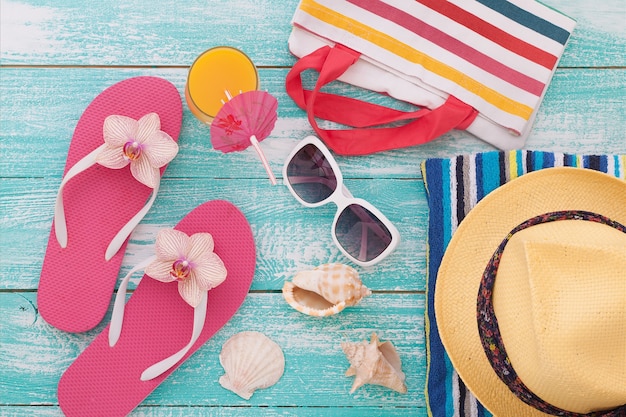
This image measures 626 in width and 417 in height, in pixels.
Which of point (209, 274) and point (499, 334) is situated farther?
point (209, 274)

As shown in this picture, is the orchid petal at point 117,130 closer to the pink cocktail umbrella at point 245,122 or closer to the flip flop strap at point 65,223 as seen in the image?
the flip flop strap at point 65,223

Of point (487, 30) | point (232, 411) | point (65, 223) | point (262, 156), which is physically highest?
point (487, 30)

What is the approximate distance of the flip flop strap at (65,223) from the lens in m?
0.87

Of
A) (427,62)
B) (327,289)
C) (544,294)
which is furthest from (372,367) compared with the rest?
(427,62)

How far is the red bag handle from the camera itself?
2.91 ft

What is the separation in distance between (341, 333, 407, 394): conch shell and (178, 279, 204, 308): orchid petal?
8.7 inches

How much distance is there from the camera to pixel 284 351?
0.91 m

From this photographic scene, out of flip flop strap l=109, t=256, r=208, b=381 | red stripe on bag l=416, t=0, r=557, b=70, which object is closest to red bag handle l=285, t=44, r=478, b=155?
red stripe on bag l=416, t=0, r=557, b=70

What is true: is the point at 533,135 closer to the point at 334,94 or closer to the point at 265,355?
the point at 334,94

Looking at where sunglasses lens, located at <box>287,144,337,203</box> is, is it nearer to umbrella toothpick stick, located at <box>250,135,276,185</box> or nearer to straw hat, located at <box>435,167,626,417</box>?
umbrella toothpick stick, located at <box>250,135,276,185</box>

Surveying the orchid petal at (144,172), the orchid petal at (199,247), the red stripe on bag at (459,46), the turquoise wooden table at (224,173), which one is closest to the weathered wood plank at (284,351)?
the turquoise wooden table at (224,173)

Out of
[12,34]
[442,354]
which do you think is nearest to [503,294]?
[442,354]

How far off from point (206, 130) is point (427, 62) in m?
0.35

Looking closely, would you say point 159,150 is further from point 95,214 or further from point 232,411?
point 232,411
